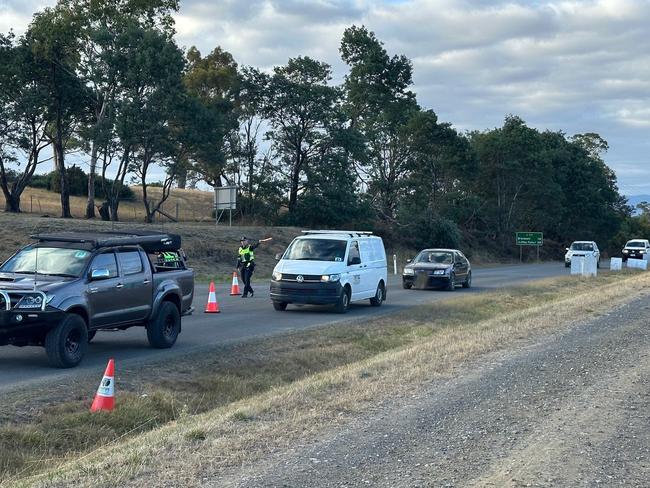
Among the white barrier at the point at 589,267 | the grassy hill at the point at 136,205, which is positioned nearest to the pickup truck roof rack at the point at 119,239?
the white barrier at the point at 589,267

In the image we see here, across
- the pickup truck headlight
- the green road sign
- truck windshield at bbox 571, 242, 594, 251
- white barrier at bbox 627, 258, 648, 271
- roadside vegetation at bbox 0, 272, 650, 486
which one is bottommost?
roadside vegetation at bbox 0, 272, 650, 486

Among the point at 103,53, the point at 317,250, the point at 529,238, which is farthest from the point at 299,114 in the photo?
the point at 317,250

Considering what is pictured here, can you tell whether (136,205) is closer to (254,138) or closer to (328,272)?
(254,138)

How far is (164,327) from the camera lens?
1441 centimetres

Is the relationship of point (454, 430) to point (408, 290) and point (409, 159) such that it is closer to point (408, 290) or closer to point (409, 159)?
point (408, 290)

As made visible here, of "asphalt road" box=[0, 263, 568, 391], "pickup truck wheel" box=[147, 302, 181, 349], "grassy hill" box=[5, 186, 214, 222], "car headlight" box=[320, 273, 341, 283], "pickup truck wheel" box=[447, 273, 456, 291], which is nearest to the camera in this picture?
"asphalt road" box=[0, 263, 568, 391]

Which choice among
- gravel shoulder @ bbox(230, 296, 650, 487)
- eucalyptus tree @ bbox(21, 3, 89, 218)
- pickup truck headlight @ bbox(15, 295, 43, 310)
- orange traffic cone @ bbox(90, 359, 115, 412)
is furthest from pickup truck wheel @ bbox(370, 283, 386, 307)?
eucalyptus tree @ bbox(21, 3, 89, 218)

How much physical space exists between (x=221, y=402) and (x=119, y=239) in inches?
138

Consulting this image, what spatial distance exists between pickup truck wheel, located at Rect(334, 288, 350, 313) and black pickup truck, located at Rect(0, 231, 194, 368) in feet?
21.3

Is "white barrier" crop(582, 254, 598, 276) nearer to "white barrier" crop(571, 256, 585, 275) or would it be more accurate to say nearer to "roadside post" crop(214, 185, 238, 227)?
"white barrier" crop(571, 256, 585, 275)

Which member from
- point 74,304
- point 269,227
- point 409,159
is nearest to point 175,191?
point 409,159

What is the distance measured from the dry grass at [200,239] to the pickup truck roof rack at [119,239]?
63.1ft

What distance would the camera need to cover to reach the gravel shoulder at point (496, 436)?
653 centimetres

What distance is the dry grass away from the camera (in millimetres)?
36562
